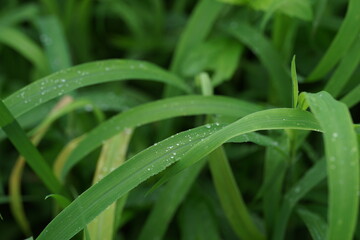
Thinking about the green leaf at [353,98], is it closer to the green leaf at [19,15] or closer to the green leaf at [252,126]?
the green leaf at [252,126]

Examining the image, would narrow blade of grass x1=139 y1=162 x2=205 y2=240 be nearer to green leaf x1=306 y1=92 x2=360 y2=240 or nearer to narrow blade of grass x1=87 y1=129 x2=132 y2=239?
narrow blade of grass x1=87 y1=129 x2=132 y2=239

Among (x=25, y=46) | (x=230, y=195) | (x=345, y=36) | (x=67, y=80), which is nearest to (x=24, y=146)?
(x=67, y=80)

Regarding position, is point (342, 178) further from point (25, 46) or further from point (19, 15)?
point (19, 15)

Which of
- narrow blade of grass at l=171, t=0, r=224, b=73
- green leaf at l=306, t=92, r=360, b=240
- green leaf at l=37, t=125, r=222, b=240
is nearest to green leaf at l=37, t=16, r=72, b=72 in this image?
narrow blade of grass at l=171, t=0, r=224, b=73

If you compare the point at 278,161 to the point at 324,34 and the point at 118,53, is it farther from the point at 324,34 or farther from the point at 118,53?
the point at 118,53

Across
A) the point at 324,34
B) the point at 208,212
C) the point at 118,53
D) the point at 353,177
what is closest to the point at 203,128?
the point at 353,177
